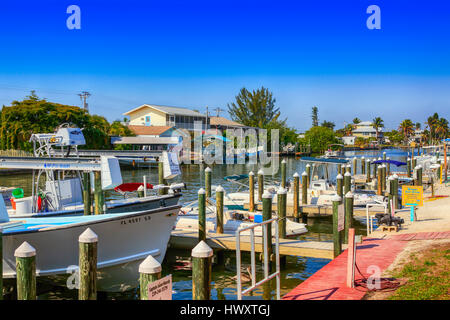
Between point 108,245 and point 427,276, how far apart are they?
8555 millimetres

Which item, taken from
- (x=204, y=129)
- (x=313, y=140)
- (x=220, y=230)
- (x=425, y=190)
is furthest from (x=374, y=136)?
(x=220, y=230)

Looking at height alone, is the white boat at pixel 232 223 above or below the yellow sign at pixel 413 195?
below

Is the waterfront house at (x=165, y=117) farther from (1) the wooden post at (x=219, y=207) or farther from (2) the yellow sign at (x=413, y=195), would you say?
(1) the wooden post at (x=219, y=207)

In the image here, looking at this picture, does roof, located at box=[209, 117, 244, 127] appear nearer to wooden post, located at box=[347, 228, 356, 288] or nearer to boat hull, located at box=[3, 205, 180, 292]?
boat hull, located at box=[3, 205, 180, 292]

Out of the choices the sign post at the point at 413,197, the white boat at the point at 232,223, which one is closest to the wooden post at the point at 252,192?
the white boat at the point at 232,223

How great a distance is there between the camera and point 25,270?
8.33 meters

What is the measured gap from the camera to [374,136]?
167500 mm

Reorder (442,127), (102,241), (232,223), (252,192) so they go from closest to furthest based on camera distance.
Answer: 1. (102,241)
2. (232,223)
3. (252,192)
4. (442,127)

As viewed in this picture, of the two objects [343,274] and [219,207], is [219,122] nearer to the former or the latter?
[219,207]

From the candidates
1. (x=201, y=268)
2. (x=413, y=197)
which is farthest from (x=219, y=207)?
(x=413, y=197)

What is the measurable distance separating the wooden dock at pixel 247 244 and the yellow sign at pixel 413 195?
6000 mm

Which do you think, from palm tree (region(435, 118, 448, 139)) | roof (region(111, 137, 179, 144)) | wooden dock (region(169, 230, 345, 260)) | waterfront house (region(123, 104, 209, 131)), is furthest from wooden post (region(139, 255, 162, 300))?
palm tree (region(435, 118, 448, 139))

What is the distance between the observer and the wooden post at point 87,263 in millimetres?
9086

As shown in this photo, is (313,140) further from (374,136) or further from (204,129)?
(374,136)
